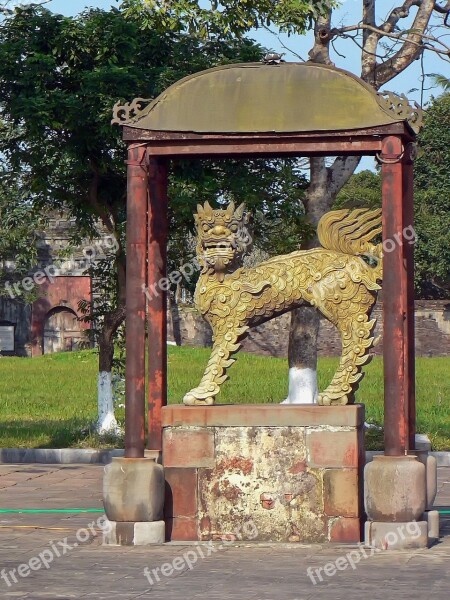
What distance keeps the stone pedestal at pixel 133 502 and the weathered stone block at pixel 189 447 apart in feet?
0.99

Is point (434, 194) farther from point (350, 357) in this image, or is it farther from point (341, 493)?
point (341, 493)

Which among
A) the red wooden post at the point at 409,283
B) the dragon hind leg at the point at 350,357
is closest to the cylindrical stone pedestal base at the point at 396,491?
the dragon hind leg at the point at 350,357

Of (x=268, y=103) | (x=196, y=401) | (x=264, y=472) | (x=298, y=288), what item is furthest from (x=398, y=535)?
(x=268, y=103)

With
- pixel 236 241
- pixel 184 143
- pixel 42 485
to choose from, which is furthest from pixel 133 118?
pixel 42 485

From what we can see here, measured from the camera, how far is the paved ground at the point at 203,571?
7570 mm

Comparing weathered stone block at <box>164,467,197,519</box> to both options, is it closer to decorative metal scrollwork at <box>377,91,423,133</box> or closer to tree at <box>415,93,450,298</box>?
decorative metal scrollwork at <box>377,91,423,133</box>

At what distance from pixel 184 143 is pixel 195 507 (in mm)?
2851

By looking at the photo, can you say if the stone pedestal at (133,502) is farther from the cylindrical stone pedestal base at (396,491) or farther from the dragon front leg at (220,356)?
the cylindrical stone pedestal base at (396,491)

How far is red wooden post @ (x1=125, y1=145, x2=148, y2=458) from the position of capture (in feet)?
31.8

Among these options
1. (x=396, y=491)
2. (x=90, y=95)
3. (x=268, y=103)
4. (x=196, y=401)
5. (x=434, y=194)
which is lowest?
(x=396, y=491)

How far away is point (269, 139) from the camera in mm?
9758

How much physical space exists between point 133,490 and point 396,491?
77.6 inches

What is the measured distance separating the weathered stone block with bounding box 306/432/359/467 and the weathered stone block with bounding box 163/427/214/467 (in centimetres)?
82

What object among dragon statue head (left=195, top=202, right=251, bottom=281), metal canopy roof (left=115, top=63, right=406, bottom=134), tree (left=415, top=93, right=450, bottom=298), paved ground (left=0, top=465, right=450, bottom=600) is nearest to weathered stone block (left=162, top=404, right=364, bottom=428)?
paved ground (left=0, top=465, right=450, bottom=600)
